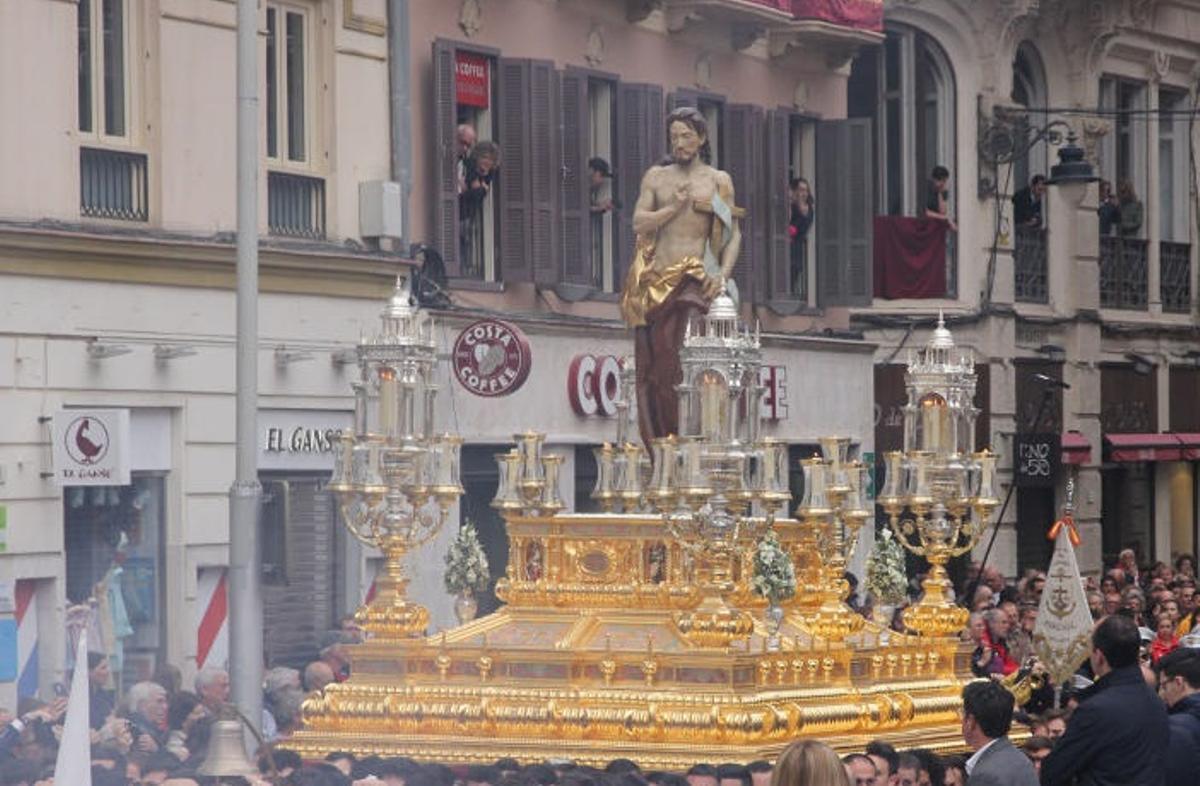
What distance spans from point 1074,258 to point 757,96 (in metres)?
7.60

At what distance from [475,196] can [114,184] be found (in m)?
5.00

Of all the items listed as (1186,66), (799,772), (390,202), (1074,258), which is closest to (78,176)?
(390,202)

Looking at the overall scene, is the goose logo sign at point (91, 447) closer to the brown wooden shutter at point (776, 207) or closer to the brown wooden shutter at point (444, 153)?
the brown wooden shutter at point (444, 153)

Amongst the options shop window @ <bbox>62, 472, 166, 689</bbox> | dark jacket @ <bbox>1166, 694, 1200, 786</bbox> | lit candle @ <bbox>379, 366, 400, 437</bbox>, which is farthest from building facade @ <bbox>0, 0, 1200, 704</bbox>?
dark jacket @ <bbox>1166, 694, 1200, 786</bbox>

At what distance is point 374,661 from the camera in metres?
17.0

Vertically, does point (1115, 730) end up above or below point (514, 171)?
below

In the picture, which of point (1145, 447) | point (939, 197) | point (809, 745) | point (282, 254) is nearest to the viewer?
point (809, 745)

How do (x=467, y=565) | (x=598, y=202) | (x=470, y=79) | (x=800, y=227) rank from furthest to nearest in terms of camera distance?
(x=800, y=227)
(x=598, y=202)
(x=470, y=79)
(x=467, y=565)

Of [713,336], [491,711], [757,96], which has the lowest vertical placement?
[491,711]

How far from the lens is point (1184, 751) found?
14.9 m

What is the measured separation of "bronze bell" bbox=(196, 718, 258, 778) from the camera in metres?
14.9

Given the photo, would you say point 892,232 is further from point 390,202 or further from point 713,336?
point 713,336

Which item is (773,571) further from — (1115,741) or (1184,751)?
(1115,741)

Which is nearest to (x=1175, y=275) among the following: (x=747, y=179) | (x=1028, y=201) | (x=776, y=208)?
(x=1028, y=201)
